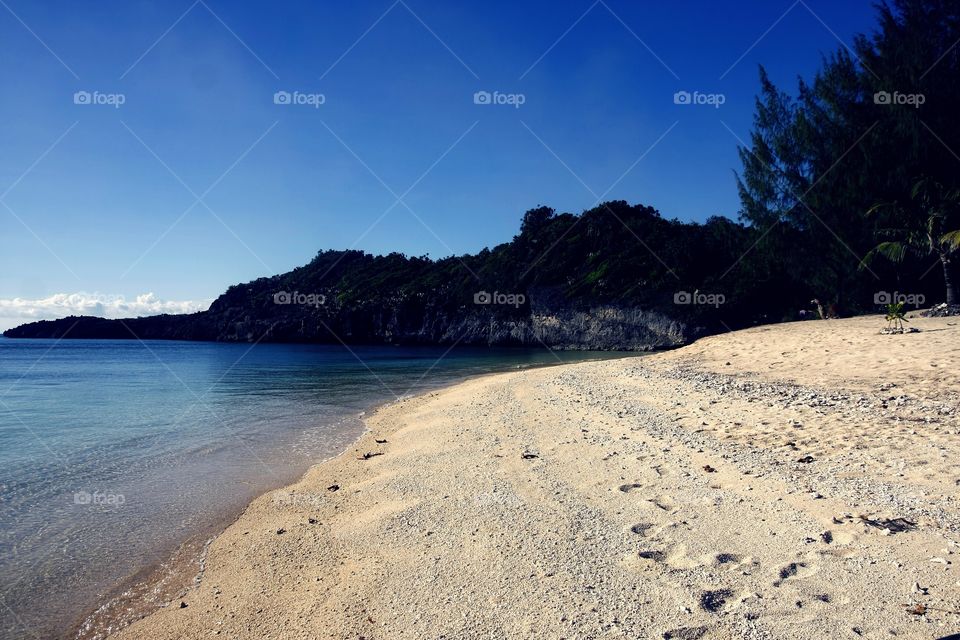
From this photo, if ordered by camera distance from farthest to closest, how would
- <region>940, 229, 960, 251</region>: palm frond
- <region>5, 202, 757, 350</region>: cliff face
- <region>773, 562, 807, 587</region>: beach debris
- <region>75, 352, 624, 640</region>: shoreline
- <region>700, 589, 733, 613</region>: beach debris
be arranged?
1. <region>5, 202, 757, 350</region>: cliff face
2. <region>940, 229, 960, 251</region>: palm frond
3. <region>75, 352, 624, 640</region>: shoreline
4. <region>773, 562, 807, 587</region>: beach debris
5. <region>700, 589, 733, 613</region>: beach debris

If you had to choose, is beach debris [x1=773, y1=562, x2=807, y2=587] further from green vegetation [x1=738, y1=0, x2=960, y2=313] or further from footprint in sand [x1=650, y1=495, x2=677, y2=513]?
green vegetation [x1=738, y1=0, x2=960, y2=313]

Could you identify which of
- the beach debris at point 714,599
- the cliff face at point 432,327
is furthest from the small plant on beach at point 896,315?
the cliff face at point 432,327

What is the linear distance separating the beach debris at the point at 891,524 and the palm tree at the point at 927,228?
81.7ft

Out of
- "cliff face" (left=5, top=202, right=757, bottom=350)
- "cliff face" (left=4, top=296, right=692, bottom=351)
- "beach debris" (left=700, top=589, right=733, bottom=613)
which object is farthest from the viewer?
"cliff face" (left=4, top=296, right=692, bottom=351)

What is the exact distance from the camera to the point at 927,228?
25.1 meters

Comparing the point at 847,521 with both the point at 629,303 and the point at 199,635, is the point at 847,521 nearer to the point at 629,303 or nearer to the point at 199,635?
the point at 199,635

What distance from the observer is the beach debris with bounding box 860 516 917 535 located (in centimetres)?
458

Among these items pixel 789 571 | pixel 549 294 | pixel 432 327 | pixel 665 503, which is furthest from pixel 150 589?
pixel 432 327

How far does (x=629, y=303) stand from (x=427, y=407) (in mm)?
51578

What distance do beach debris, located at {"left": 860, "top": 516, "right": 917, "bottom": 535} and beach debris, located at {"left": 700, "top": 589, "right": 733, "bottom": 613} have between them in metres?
1.84

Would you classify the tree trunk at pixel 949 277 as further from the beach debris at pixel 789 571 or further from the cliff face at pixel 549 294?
the beach debris at pixel 789 571

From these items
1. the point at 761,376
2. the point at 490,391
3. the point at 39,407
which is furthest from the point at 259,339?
the point at 761,376

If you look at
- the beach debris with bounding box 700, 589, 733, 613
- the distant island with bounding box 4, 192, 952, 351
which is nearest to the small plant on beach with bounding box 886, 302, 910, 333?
the distant island with bounding box 4, 192, 952, 351

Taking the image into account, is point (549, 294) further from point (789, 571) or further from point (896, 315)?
point (789, 571)
